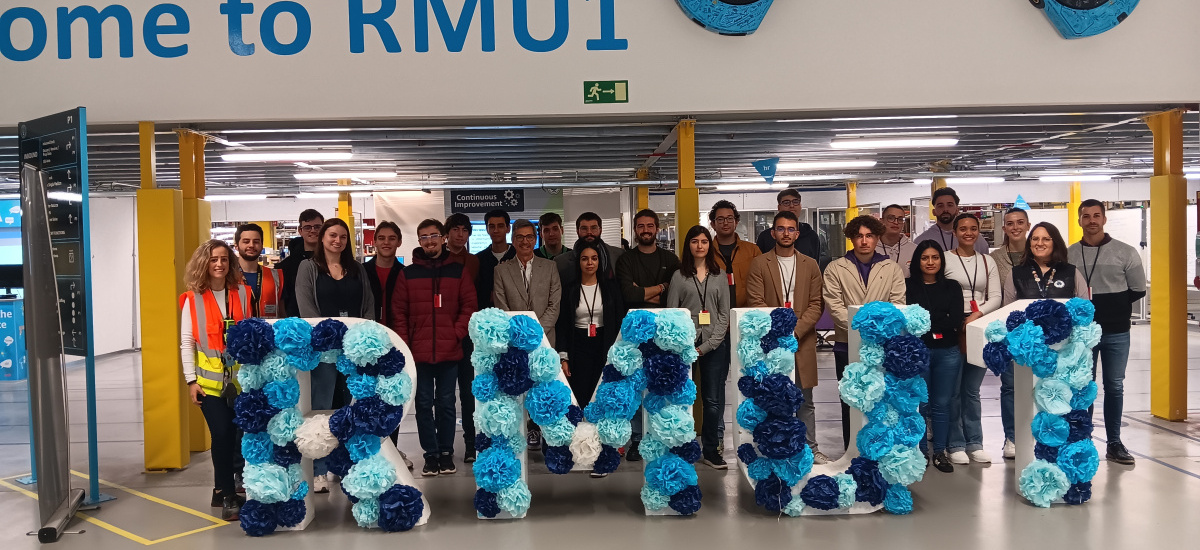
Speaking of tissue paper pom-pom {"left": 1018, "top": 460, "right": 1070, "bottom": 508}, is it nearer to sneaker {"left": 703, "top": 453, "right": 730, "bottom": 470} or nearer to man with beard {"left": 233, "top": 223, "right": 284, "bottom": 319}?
sneaker {"left": 703, "top": 453, "right": 730, "bottom": 470}

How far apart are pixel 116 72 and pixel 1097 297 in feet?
22.2

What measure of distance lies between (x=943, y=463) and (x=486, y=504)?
2.81 meters

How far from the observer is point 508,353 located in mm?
3830

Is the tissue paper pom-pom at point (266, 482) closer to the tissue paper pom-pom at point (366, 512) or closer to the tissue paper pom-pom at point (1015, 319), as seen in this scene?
the tissue paper pom-pom at point (366, 512)

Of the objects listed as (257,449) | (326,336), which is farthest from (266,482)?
(326,336)

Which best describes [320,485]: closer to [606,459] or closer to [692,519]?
[606,459]

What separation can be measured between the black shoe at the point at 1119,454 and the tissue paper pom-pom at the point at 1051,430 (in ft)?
4.03

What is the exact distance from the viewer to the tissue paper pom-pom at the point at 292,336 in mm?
3744

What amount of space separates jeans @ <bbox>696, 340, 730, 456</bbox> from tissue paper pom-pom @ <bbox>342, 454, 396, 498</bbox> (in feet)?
6.60

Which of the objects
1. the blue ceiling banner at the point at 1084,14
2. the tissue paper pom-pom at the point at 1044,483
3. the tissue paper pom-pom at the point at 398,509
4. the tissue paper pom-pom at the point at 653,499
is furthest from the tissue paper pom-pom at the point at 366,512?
the blue ceiling banner at the point at 1084,14

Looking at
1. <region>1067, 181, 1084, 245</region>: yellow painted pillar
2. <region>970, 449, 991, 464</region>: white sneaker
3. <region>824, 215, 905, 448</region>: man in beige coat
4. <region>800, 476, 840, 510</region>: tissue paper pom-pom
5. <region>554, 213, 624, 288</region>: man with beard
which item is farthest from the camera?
<region>1067, 181, 1084, 245</region>: yellow painted pillar

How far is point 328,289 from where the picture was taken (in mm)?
4566

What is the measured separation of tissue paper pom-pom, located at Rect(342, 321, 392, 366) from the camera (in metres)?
3.72

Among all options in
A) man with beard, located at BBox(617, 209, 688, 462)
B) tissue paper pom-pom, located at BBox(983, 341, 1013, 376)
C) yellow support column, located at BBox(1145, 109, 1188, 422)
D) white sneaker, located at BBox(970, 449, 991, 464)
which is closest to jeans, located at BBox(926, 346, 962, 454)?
white sneaker, located at BBox(970, 449, 991, 464)
